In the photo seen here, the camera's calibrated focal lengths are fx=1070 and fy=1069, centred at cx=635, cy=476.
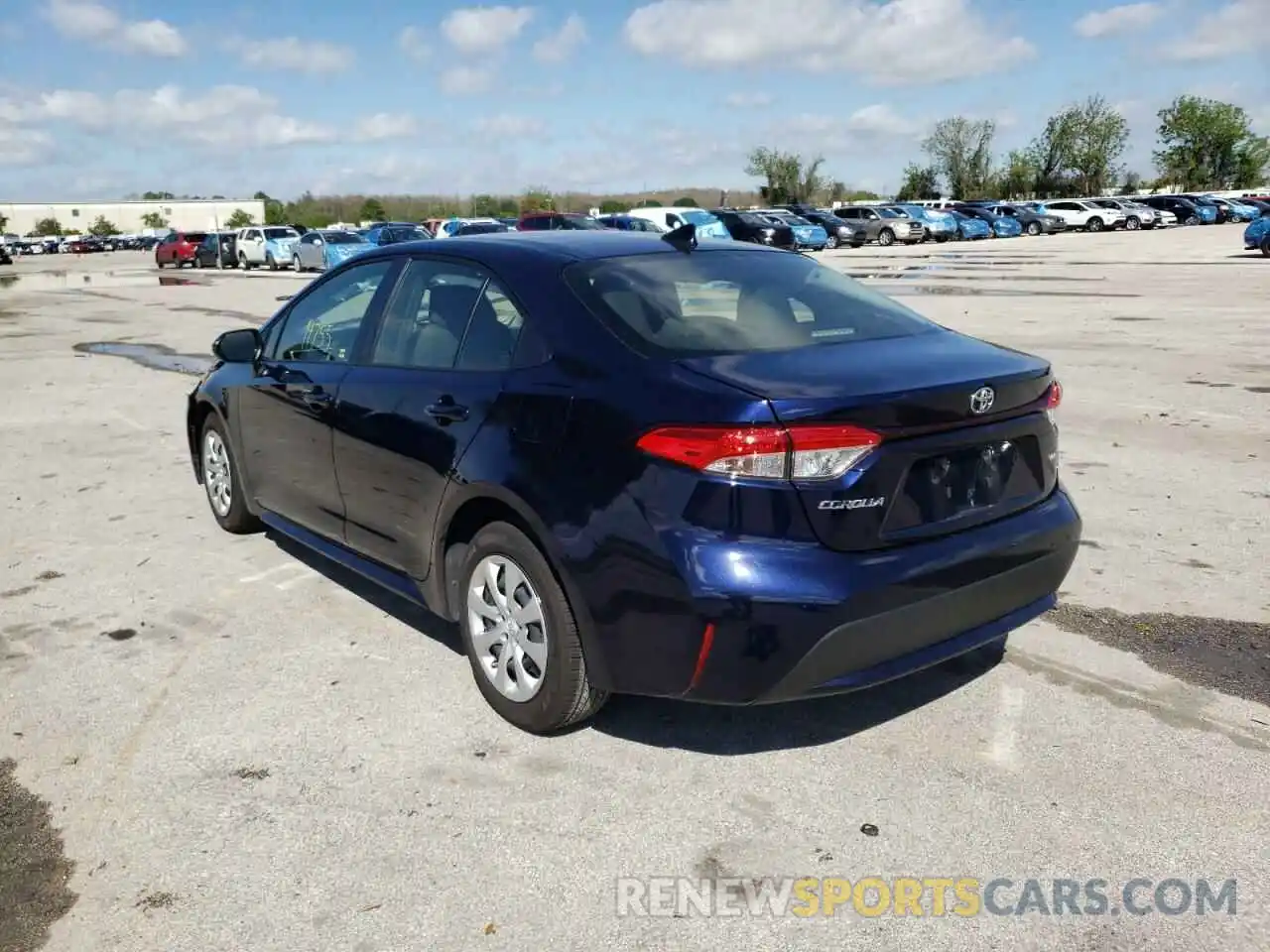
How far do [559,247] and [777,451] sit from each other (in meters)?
1.52

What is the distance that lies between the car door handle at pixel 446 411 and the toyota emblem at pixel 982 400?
1699 millimetres

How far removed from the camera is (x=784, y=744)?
362cm

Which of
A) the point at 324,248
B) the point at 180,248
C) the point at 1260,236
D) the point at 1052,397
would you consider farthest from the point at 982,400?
the point at 180,248

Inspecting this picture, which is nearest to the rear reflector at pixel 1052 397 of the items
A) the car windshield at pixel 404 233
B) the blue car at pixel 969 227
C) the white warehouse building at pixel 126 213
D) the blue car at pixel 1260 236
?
the car windshield at pixel 404 233

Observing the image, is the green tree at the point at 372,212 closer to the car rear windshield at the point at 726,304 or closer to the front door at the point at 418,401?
the front door at the point at 418,401

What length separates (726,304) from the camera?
152 inches

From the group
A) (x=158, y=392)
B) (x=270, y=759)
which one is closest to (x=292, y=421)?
(x=270, y=759)

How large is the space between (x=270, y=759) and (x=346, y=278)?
2301mm

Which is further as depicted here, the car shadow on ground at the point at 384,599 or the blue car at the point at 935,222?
the blue car at the point at 935,222

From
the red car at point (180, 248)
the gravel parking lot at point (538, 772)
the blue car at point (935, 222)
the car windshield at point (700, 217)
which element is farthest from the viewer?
the blue car at point (935, 222)

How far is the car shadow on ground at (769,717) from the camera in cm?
365

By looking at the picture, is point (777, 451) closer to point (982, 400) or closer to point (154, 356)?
point (982, 400)

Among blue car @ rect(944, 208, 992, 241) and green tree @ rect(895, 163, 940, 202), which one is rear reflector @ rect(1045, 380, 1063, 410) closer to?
blue car @ rect(944, 208, 992, 241)

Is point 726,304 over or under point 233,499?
over
